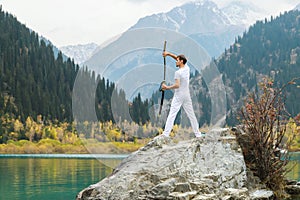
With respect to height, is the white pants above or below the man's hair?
below

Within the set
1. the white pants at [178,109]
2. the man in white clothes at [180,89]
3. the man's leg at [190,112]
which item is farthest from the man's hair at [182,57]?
the man's leg at [190,112]

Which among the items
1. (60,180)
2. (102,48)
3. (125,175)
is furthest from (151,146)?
(60,180)

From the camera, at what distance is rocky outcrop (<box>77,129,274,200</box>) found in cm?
1099

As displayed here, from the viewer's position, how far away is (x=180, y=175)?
11.2 metres

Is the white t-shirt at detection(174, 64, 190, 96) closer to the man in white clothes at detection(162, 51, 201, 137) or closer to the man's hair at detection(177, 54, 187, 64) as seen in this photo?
the man in white clothes at detection(162, 51, 201, 137)

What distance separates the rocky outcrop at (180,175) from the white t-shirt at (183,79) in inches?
53.4

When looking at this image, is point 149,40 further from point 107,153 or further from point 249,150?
point 249,150

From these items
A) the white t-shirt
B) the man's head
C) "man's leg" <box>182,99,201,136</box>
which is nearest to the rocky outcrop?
"man's leg" <box>182,99,201,136</box>

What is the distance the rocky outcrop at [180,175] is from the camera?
1099 cm

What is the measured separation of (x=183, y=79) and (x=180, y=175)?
7.39ft

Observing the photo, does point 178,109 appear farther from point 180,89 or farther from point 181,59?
point 181,59

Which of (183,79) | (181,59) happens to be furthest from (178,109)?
(181,59)

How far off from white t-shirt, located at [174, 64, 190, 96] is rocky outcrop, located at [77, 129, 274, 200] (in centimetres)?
136

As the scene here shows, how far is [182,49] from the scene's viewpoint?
12.8 meters
